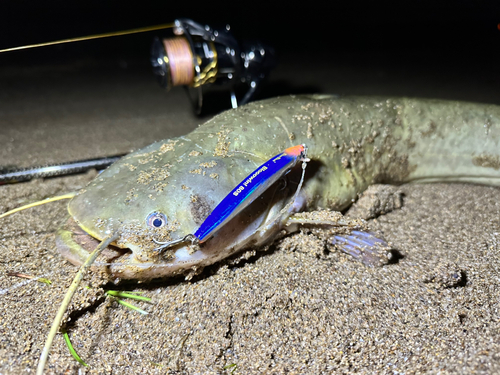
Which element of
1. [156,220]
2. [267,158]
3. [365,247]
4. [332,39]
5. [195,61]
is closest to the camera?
[156,220]

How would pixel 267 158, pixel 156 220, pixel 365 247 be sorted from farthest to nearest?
pixel 267 158
pixel 365 247
pixel 156 220

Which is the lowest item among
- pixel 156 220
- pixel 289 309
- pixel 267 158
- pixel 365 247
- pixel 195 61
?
pixel 289 309

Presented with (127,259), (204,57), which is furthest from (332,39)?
(127,259)

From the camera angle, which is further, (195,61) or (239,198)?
(195,61)

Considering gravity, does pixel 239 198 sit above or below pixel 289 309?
above

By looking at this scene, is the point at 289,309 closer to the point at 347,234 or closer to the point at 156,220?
the point at 347,234

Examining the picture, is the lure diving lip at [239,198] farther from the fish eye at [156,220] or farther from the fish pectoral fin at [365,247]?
the fish pectoral fin at [365,247]

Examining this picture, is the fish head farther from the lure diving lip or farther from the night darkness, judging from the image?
the night darkness
